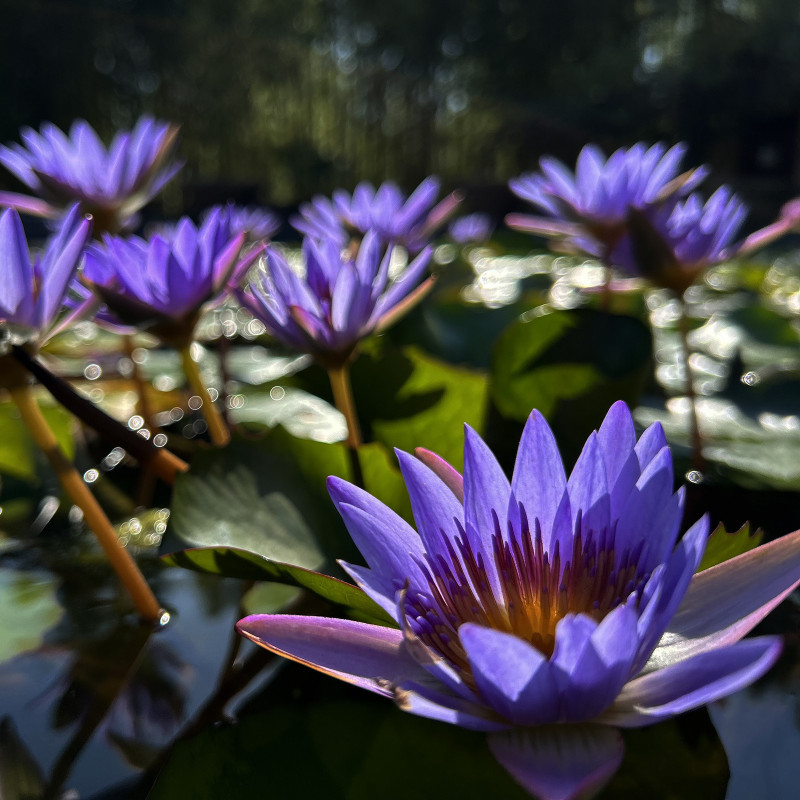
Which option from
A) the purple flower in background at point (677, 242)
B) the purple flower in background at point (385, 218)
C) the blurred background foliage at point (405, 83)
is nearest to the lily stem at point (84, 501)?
the purple flower in background at point (677, 242)

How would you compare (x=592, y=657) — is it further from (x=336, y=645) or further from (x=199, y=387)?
(x=199, y=387)

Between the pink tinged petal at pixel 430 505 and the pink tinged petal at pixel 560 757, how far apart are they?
69 mm

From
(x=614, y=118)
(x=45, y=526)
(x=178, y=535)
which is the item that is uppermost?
(x=178, y=535)

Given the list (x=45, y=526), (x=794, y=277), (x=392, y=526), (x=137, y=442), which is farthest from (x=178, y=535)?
(x=794, y=277)

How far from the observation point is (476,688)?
9.9 inches

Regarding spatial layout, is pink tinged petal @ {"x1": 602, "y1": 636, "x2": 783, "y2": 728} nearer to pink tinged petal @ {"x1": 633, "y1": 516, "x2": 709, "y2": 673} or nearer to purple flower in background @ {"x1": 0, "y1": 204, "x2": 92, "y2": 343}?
pink tinged petal @ {"x1": 633, "y1": 516, "x2": 709, "y2": 673}

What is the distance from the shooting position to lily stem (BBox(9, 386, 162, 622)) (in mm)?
410

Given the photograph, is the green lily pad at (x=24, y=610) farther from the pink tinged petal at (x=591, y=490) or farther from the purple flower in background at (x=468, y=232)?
the purple flower in background at (x=468, y=232)

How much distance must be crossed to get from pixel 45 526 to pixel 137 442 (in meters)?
0.27

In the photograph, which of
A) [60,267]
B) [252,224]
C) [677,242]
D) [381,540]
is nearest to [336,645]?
[381,540]

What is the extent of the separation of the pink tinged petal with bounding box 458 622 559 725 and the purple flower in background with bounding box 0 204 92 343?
11.5 inches

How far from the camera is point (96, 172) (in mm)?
630

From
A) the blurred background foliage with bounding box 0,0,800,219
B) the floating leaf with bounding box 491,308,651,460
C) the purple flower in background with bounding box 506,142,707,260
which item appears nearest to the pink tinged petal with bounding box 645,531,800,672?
the floating leaf with bounding box 491,308,651,460

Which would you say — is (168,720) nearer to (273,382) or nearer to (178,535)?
(178,535)
